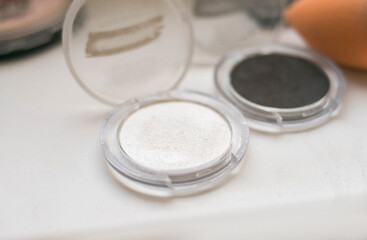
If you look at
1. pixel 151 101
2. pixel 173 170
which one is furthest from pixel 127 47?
pixel 173 170

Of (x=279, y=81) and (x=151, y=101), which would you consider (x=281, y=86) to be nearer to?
(x=279, y=81)

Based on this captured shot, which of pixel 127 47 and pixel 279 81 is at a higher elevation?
pixel 127 47

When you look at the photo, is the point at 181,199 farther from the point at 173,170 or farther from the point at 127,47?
the point at 127,47

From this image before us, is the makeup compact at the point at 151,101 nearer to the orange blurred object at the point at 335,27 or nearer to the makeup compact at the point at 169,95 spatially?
the makeup compact at the point at 169,95

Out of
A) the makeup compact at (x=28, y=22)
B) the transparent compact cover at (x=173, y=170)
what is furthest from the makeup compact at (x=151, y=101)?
the makeup compact at (x=28, y=22)

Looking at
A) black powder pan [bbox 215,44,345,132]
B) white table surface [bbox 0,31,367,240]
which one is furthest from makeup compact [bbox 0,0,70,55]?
black powder pan [bbox 215,44,345,132]

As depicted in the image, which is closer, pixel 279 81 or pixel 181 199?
pixel 181 199
